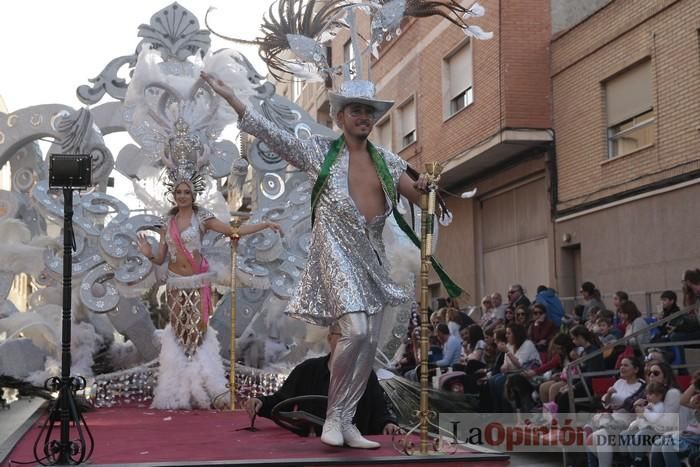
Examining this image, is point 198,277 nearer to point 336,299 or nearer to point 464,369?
point 464,369

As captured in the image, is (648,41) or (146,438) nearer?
(146,438)

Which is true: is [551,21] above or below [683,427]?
above

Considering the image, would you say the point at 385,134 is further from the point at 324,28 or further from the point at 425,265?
the point at 425,265

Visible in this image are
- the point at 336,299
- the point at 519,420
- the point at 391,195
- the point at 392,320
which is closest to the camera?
the point at 336,299

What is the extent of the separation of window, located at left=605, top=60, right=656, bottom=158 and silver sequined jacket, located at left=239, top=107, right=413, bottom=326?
8203mm

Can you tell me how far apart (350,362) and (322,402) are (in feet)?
4.16

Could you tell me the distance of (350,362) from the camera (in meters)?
4.86

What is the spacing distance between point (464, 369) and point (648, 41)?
17.9ft

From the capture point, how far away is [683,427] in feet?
20.0

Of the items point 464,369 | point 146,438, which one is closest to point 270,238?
point 464,369

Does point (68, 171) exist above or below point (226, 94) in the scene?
below

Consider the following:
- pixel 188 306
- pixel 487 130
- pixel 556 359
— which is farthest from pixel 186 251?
pixel 487 130

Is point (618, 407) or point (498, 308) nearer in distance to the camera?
point (618, 407)

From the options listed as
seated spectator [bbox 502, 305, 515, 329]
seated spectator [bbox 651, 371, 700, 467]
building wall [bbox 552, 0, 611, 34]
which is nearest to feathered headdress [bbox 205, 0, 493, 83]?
seated spectator [bbox 651, 371, 700, 467]
